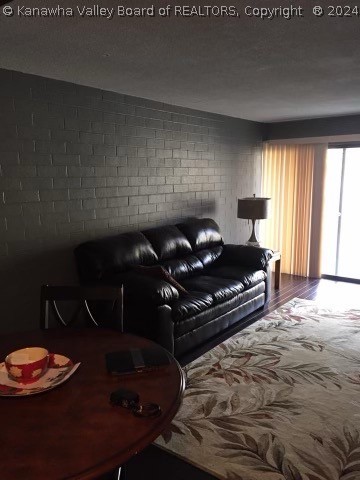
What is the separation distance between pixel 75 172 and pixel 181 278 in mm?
1565

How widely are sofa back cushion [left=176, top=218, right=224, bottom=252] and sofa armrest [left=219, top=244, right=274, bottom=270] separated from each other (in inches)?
7.9

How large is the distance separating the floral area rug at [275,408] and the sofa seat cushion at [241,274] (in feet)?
1.80

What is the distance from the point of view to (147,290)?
319 cm

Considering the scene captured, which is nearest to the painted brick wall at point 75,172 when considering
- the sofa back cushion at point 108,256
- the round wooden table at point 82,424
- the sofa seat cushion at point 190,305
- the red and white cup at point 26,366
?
the sofa back cushion at point 108,256

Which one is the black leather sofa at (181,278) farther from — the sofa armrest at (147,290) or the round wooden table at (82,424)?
the round wooden table at (82,424)

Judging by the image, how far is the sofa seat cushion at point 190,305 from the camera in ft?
10.7

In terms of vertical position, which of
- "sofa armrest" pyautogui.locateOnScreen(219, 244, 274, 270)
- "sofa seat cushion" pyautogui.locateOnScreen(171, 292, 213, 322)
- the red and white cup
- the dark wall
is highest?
the dark wall

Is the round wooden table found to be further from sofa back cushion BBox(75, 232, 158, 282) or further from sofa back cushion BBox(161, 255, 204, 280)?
sofa back cushion BBox(161, 255, 204, 280)

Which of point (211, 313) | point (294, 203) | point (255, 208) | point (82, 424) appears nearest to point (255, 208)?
point (255, 208)

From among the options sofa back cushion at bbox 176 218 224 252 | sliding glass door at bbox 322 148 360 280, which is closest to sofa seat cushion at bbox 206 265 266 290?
sofa back cushion at bbox 176 218 224 252

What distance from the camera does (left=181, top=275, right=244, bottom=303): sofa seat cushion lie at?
3.78 m

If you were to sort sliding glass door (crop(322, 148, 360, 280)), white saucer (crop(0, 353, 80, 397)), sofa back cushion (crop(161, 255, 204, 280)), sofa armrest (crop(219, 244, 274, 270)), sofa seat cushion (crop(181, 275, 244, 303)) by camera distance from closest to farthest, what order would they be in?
white saucer (crop(0, 353, 80, 397)) → sofa seat cushion (crop(181, 275, 244, 303)) → sofa back cushion (crop(161, 255, 204, 280)) → sofa armrest (crop(219, 244, 274, 270)) → sliding glass door (crop(322, 148, 360, 280))

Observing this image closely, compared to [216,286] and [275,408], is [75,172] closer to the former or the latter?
[216,286]

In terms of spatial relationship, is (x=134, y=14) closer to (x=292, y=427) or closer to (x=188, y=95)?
(x=188, y=95)
